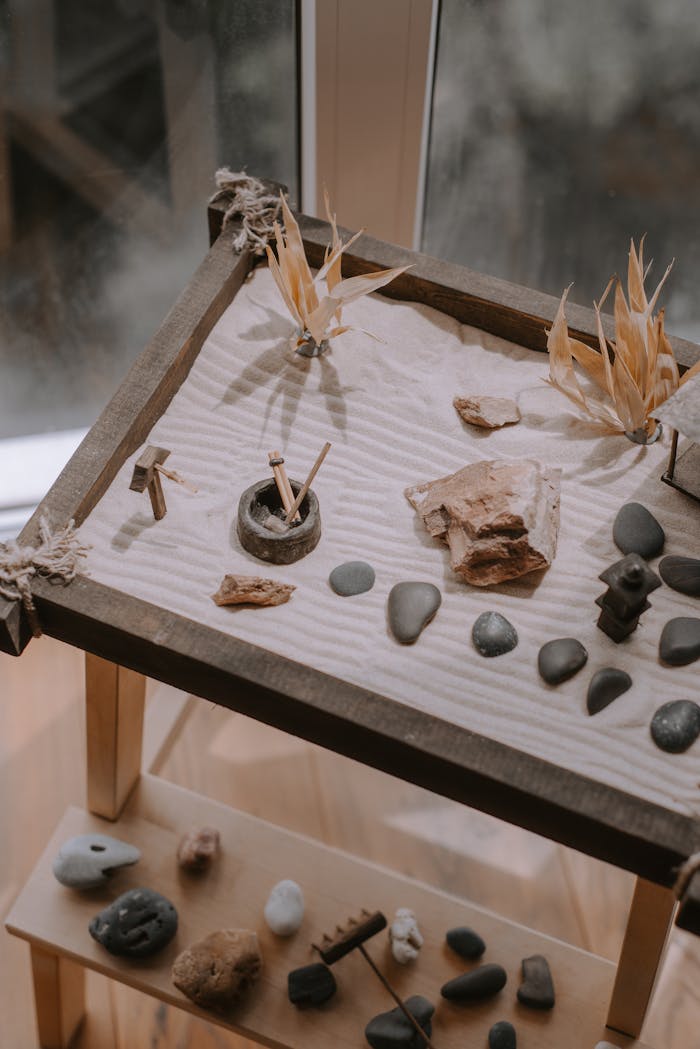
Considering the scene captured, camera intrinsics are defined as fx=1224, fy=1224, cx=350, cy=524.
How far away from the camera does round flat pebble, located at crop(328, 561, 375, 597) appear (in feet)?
5.06

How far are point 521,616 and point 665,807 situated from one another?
31 centimetres

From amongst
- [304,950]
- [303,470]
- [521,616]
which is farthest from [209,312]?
[304,950]

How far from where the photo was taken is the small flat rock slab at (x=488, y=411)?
1.72 metres

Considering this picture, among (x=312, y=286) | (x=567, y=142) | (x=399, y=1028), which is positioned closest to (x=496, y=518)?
(x=312, y=286)

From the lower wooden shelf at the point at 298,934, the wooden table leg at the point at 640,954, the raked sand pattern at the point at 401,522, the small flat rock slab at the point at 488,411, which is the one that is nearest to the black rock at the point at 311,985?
the lower wooden shelf at the point at 298,934

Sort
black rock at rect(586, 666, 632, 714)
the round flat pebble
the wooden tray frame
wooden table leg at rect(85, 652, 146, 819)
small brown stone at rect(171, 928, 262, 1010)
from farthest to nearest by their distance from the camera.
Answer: wooden table leg at rect(85, 652, 146, 819), small brown stone at rect(171, 928, 262, 1010), the round flat pebble, black rock at rect(586, 666, 632, 714), the wooden tray frame

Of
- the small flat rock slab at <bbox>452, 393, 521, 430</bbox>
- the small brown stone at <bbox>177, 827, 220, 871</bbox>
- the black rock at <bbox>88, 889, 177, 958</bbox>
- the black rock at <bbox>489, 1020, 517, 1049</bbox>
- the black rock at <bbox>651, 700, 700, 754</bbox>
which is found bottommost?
the black rock at <bbox>88, 889, 177, 958</bbox>

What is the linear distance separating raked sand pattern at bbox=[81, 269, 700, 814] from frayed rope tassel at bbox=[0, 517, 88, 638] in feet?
0.16

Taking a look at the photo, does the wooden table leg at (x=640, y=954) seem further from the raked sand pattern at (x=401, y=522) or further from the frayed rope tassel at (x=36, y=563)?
the frayed rope tassel at (x=36, y=563)

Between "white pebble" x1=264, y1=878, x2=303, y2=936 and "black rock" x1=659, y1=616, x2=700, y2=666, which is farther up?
"black rock" x1=659, y1=616, x2=700, y2=666

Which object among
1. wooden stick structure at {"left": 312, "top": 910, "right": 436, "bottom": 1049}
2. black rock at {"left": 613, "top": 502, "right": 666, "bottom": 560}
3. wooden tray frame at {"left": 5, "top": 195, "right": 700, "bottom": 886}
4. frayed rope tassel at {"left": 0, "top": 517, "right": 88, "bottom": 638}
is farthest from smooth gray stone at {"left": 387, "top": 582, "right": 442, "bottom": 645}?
wooden stick structure at {"left": 312, "top": 910, "right": 436, "bottom": 1049}

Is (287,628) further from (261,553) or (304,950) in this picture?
(304,950)

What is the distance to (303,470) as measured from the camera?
1.68 meters

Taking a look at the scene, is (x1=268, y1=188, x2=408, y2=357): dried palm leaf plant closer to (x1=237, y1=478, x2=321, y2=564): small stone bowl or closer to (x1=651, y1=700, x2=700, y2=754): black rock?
(x1=237, y1=478, x2=321, y2=564): small stone bowl
